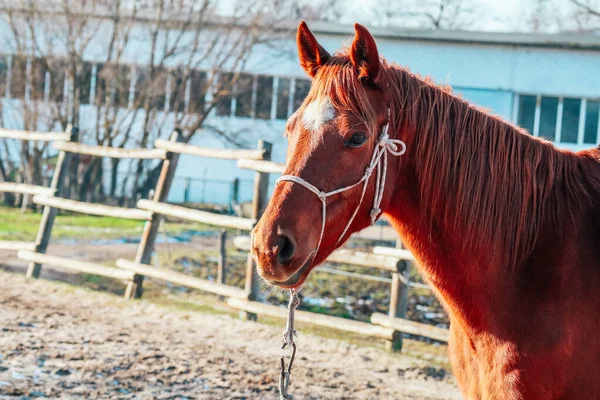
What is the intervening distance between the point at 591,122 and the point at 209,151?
63.9 ft

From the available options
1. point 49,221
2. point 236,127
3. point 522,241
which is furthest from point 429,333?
point 236,127

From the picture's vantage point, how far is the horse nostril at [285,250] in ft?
7.49

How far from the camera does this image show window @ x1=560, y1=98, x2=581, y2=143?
23.4 meters

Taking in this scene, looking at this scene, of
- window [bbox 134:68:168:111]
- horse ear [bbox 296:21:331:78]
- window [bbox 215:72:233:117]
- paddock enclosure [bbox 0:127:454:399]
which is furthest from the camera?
window [bbox 215:72:233:117]

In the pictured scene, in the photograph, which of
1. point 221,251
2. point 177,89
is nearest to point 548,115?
point 177,89

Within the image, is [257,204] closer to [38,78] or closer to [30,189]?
[30,189]

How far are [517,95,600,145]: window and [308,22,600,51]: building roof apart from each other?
183 cm

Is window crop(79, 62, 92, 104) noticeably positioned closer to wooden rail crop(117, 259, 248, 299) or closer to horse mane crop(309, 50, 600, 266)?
wooden rail crop(117, 259, 248, 299)

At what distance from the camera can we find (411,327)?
6.27 metres

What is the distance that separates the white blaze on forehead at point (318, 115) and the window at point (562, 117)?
72.7 feet

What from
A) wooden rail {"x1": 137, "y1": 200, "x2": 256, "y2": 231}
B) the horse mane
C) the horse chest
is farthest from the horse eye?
wooden rail {"x1": 137, "y1": 200, "x2": 256, "y2": 231}

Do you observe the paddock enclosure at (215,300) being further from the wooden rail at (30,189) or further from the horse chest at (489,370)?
the horse chest at (489,370)

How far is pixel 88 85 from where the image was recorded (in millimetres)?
19203

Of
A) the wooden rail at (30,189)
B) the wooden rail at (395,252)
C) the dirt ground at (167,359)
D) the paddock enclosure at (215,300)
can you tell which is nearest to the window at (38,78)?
the wooden rail at (30,189)
